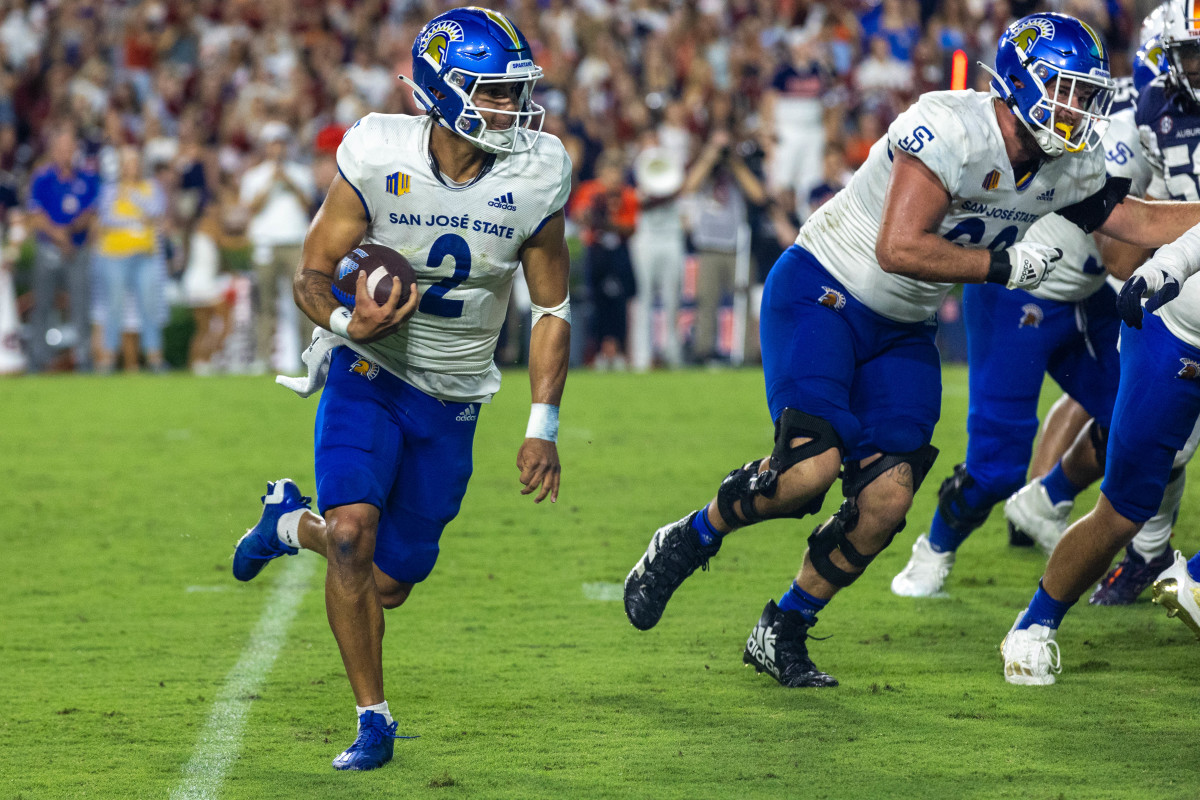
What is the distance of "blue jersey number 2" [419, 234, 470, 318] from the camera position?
424cm

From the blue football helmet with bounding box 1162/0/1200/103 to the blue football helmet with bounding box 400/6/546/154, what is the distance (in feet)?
6.37

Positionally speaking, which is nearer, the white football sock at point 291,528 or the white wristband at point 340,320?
the white wristband at point 340,320

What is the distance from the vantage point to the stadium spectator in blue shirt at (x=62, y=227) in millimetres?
13305

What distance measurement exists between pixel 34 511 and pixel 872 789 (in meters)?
5.22

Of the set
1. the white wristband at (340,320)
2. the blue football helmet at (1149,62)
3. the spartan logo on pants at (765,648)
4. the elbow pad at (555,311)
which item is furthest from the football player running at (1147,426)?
the white wristband at (340,320)

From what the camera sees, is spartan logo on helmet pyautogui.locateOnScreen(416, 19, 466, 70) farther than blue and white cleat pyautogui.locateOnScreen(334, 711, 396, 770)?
Yes

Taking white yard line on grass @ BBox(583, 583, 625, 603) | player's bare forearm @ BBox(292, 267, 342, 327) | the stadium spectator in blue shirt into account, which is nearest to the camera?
player's bare forearm @ BBox(292, 267, 342, 327)

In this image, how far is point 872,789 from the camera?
12.0ft

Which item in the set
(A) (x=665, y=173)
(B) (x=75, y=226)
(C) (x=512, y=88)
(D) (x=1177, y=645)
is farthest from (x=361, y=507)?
(B) (x=75, y=226)

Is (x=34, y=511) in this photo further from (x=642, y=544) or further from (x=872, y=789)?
(x=872, y=789)

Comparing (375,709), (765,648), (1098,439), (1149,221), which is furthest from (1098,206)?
(375,709)

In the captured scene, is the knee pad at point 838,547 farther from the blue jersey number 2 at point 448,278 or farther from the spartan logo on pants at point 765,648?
the blue jersey number 2 at point 448,278

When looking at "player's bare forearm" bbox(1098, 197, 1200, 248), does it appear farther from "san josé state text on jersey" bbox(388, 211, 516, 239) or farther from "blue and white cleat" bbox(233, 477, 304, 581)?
"blue and white cleat" bbox(233, 477, 304, 581)

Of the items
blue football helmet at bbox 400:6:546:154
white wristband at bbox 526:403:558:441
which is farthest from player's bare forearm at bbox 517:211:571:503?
blue football helmet at bbox 400:6:546:154
